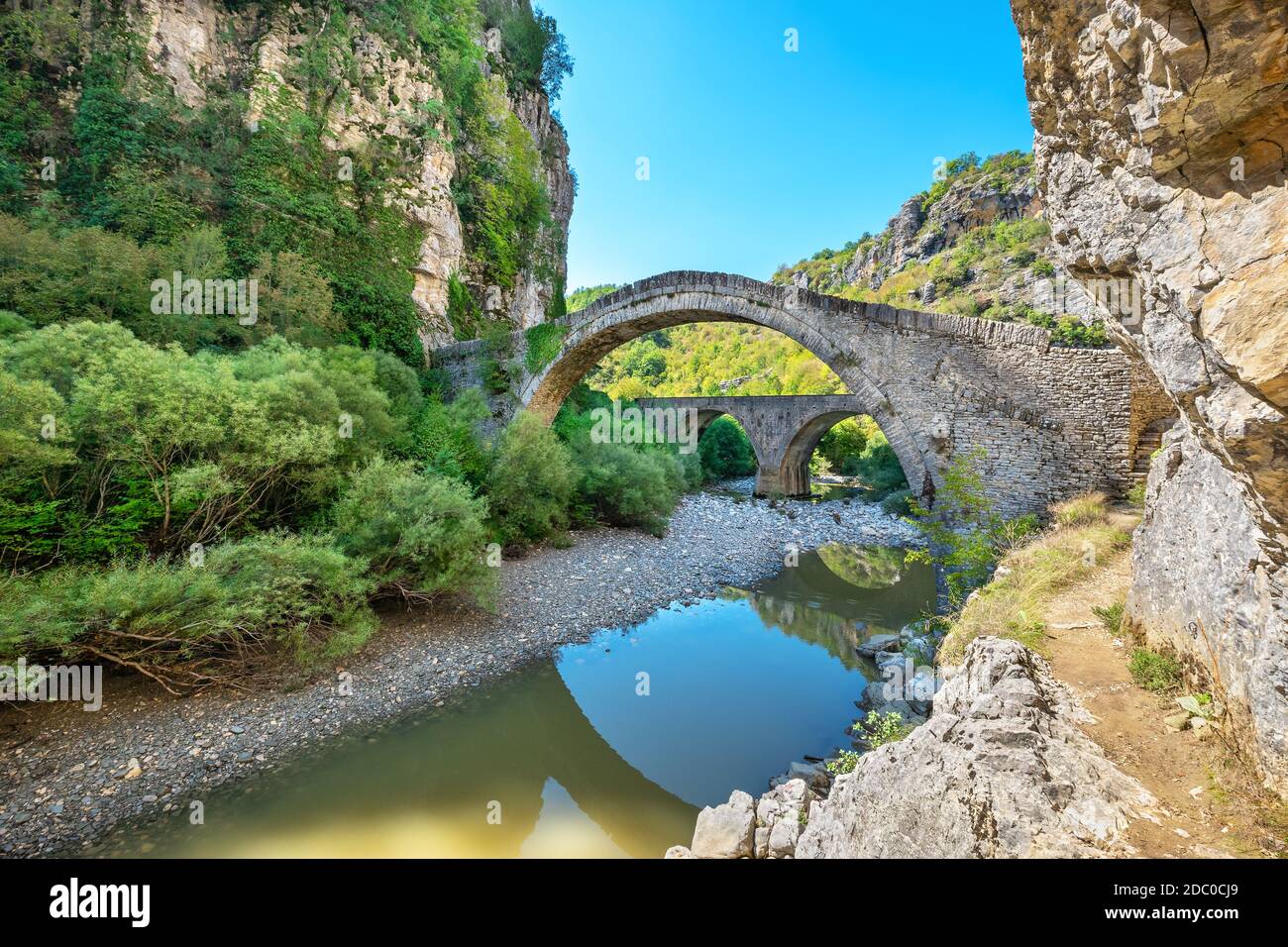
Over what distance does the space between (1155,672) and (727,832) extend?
9.16 feet

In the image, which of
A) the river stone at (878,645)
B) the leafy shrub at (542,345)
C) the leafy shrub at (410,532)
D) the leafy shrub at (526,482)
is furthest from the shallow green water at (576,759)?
the leafy shrub at (542,345)

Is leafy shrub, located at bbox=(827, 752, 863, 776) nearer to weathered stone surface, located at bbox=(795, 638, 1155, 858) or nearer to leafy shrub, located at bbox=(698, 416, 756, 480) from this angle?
weathered stone surface, located at bbox=(795, 638, 1155, 858)

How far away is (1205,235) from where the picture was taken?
1.42 m

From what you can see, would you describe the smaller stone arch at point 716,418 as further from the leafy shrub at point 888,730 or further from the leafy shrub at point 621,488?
the leafy shrub at point 888,730

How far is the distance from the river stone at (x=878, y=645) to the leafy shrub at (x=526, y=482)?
6551 millimetres

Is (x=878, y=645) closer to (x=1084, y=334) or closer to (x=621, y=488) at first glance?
(x=621, y=488)

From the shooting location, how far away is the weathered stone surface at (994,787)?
5.86 feet

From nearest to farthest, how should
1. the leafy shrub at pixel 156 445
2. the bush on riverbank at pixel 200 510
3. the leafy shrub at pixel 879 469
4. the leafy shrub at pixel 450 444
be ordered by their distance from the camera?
the bush on riverbank at pixel 200 510 < the leafy shrub at pixel 156 445 < the leafy shrub at pixel 450 444 < the leafy shrub at pixel 879 469

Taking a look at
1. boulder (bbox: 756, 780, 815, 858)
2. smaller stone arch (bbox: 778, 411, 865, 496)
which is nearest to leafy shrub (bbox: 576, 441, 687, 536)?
boulder (bbox: 756, 780, 815, 858)

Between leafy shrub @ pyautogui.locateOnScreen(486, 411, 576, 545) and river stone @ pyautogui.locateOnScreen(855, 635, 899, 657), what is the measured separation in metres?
6.55

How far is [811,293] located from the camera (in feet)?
25.9

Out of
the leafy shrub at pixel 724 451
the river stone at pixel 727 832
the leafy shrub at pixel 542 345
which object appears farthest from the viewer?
the leafy shrub at pixel 724 451
